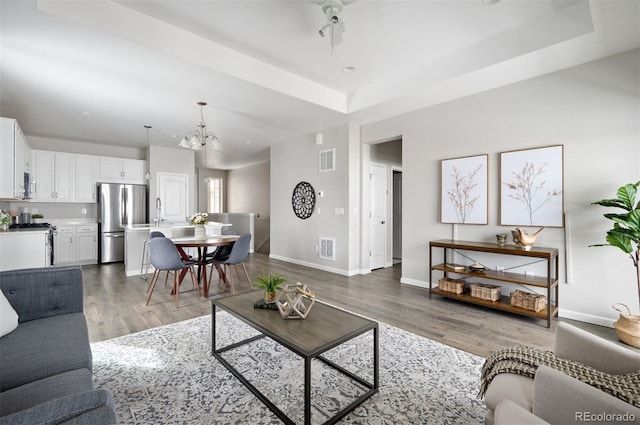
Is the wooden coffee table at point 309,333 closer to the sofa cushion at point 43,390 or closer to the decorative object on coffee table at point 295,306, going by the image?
the decorative object on coffee table at point 295,306

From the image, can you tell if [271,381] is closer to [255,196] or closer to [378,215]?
[378,215]

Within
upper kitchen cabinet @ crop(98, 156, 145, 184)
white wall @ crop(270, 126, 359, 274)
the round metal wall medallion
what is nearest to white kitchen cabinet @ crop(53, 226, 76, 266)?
upper kitchen cabinet @ crop(98, 156, 145, 184)

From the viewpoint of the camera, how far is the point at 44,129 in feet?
18.6

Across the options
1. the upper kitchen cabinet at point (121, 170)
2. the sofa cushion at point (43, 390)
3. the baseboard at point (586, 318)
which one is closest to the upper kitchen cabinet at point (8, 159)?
the upper kitchen cabinet at point (121, 170)

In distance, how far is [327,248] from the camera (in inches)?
221

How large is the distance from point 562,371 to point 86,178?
319 inches

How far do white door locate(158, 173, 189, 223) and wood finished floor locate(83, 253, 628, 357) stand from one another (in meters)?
2.27

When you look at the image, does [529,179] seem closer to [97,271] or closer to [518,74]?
[518,74]

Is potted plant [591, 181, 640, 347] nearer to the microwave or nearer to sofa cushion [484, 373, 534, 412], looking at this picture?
sofa cushion [484, 373, 534, 412]

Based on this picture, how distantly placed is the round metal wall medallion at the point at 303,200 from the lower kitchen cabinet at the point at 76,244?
14.3 feet

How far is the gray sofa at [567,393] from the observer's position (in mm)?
902

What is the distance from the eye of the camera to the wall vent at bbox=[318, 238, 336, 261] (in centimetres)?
549

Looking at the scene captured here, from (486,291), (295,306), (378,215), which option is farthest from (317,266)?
(295,306)

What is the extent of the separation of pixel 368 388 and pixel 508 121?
3.34 m
